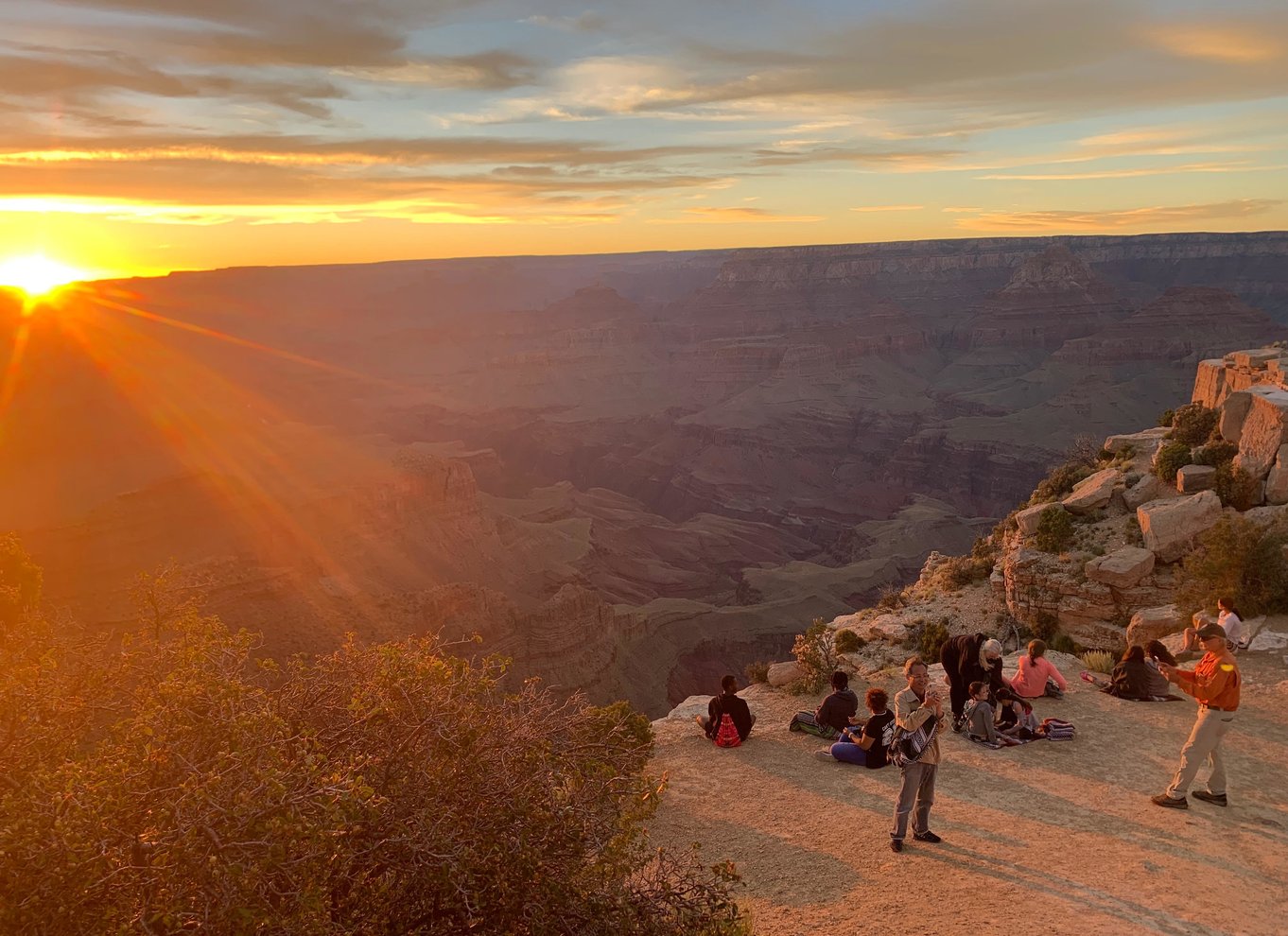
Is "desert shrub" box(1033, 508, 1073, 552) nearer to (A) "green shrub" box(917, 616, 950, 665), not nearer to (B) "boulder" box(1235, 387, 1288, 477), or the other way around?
(A) "green shrub" box(917, 616, 950, 665)

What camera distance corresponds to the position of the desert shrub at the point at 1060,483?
2505 centimetres

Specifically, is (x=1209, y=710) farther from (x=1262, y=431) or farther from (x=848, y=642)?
(x=1262, y=431)

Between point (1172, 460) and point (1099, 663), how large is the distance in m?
7.72

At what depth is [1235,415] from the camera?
2130cm

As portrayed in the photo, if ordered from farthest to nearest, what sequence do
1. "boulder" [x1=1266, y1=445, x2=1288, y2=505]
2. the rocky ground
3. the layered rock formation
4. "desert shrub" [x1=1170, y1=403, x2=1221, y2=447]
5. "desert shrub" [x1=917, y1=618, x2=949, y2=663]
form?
the layered rock formation < "desert shrub" [x1=1170, y1=403, x2=1221, y2=447] < "desert shrub" [x1=917, y1=618, x2=949, y2=663] < "boulder" [x1=1266, y1=445, x2=1288, y2=505] < the rocky ground

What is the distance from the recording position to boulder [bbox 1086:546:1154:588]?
18922 millimetres

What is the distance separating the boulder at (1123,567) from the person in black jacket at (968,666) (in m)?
6.70

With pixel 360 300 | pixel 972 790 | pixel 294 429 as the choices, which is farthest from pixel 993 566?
pixel 360 300

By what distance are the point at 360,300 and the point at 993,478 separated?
5452 inches

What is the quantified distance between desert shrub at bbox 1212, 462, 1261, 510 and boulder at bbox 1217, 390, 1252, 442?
1.32m

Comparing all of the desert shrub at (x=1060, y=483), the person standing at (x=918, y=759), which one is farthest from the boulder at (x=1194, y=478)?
the person standing at (x=918, y=759)

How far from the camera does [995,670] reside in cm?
1362

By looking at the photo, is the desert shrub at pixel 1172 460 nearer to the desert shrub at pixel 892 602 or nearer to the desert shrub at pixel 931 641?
the desert shrub at pixel 931 641

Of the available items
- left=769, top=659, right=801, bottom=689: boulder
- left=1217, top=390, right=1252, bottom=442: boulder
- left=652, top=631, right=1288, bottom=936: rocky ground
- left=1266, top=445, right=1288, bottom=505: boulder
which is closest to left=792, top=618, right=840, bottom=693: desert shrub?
left=769, top=659, right=801, bottom=689: boulder
